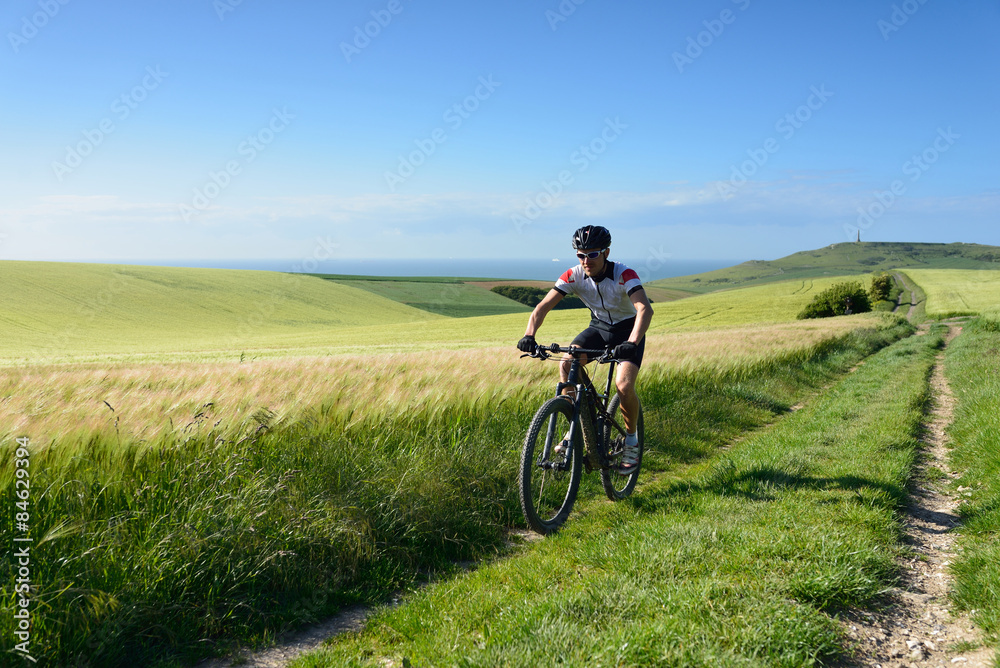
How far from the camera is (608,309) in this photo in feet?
18.5

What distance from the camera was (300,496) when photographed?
160 inches

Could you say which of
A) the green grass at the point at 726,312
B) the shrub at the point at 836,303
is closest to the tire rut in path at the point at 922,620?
the green grass at the point at 726,312

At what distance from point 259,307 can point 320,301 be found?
31.0ft

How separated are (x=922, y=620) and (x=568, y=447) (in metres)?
2.51

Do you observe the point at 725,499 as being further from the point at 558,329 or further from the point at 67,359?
the point at 558,329

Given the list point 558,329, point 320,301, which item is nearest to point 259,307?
point 320,301

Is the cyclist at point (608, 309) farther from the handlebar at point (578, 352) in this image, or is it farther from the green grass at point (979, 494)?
the green grass at point (979, 494)

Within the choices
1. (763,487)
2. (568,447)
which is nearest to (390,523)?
(568,447)

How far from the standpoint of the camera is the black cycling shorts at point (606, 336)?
5.64 m

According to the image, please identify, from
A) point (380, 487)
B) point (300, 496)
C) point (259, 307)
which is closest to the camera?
point (300, 496)

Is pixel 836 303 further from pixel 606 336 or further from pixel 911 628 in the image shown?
pixel 911 628

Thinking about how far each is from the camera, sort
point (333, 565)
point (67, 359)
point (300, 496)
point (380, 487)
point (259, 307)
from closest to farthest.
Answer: point (333, 565), point (300, 496), point (380, 487), point (67, 359), point (259, 307)

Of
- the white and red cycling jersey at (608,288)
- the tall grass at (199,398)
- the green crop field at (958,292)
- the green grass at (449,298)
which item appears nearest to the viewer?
the tall grass at (199,398)

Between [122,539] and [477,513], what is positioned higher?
[122,539]
